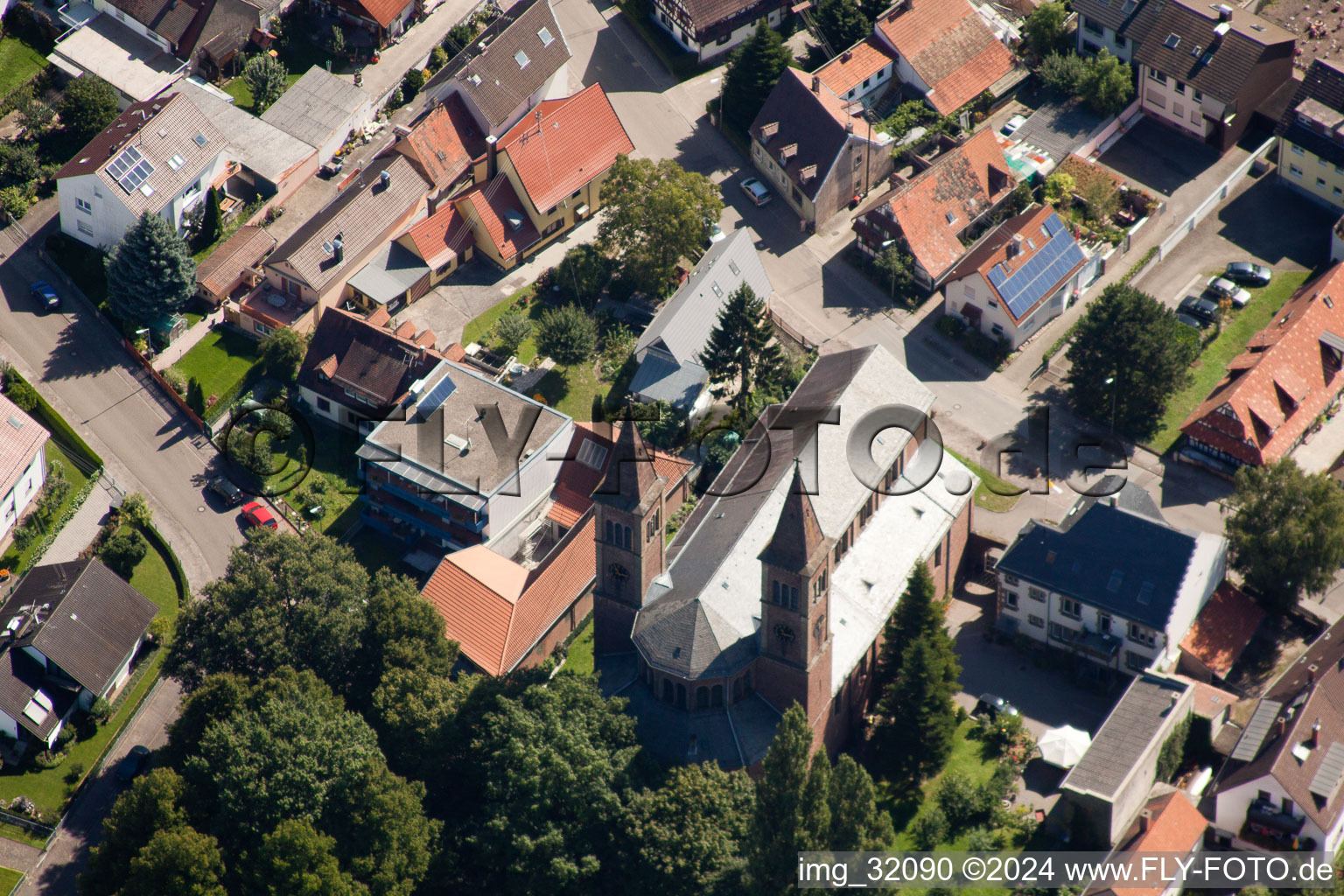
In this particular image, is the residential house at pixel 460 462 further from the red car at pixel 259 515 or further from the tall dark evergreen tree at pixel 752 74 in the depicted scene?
the tall dark evergreen tree at pixel 752 74

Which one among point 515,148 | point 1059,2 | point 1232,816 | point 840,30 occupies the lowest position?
point 1232,816

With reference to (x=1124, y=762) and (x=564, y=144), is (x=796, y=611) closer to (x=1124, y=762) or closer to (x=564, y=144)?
(x=1124, y=762)

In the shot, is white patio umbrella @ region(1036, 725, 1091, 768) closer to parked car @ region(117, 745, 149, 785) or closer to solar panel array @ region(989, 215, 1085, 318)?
solar panel array @ region(989, 215, 1085, 318)

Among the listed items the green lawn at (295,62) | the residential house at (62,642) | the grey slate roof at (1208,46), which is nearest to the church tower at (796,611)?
the residential house at (62,642)

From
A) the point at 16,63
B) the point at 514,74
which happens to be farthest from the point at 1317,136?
the point at 16,63

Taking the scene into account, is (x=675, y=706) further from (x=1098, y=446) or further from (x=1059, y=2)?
(x=1059, y=2)

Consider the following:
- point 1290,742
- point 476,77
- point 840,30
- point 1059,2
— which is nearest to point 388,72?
point 476,77

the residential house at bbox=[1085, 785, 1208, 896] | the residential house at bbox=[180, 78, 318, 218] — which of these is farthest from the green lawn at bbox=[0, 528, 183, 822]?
the residential house at bbox=[1085, 785, 1208, 896]
